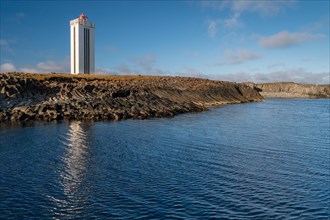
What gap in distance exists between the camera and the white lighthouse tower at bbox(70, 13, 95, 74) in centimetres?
12975

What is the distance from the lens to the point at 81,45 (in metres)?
131

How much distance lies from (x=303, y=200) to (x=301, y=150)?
1550 centimetres

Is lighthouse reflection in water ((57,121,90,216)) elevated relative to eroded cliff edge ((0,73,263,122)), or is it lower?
lower

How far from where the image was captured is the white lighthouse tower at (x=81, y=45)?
130 metres

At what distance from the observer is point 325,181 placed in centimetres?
2291

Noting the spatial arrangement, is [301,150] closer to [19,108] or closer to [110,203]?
[110,203]

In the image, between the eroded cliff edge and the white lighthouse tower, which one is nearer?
the eroded cliff edge

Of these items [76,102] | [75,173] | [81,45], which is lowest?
[75,173]

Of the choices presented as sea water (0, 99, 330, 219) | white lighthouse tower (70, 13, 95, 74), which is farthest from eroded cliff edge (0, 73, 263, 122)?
white lighthouse tower (70, 13, 95, 74)

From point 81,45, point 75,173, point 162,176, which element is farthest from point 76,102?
point 81,45

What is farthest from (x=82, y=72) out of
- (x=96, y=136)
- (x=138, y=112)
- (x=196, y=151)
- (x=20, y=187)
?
(x=20, y=187)

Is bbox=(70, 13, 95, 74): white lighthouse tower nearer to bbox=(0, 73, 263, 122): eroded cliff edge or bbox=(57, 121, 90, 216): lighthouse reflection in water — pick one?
bbox=(0, 73, 263, 122): eroded cliff edge

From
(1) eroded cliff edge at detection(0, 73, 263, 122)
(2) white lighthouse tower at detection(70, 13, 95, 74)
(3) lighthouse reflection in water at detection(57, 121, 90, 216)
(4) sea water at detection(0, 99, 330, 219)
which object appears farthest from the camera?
(2) white lighthouse tower at detection(70, 13, 95, 74)

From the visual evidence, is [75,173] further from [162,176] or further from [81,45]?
[81,45]
